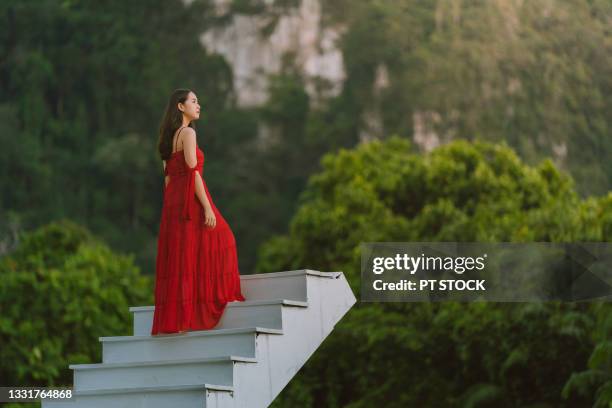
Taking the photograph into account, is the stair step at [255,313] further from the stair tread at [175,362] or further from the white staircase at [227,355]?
the stair tread at [175,362]

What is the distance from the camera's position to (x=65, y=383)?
18.3 metres

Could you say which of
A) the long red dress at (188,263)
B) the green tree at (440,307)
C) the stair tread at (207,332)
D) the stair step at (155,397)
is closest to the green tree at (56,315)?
the green tree at (440,307)

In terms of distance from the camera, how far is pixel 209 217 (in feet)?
26.1

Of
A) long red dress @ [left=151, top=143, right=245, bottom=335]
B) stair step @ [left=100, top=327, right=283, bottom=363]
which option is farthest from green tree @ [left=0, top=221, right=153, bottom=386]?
long red dress @ [left=151, top=143, right=245, bottom=335]

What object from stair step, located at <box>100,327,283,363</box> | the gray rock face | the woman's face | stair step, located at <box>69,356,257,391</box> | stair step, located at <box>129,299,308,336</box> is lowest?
stair step, located at <box>69,356,257,391</box>

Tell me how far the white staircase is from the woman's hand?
19.7 inches

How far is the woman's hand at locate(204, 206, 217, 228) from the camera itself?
7945mm

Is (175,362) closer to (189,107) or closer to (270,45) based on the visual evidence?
(189,107)

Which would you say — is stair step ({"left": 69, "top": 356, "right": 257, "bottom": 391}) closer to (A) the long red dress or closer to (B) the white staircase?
(B) the white staircase

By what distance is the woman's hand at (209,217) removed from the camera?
7.95 m

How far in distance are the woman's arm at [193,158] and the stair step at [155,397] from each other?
1.16 metres

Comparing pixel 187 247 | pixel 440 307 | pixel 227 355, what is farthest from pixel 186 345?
pixel 440 307

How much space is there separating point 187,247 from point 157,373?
74cm

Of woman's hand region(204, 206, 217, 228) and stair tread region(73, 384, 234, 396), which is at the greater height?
woman's hand region(204, 206, 217, 228)
